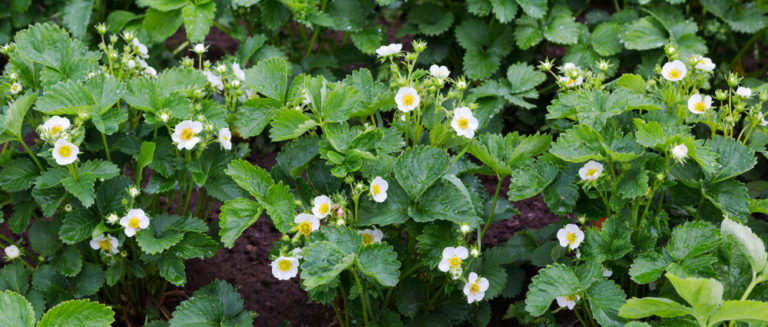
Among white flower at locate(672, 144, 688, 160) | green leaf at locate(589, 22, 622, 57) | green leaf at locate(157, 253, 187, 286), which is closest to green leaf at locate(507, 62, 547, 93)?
green leaf at locate(589, 22, 622, 57)

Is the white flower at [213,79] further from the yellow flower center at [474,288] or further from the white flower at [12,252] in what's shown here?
the yellow flower center at [474,288]

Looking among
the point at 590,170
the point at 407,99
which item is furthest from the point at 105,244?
the point at 590,170

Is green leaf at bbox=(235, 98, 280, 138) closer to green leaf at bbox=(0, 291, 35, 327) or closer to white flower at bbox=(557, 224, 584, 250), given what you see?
green leaf at bbox=(0, 291, 35, 327)

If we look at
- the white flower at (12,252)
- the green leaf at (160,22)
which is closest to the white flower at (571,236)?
the white flower at (12,252)

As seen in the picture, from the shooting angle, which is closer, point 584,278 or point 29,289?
point 584,278

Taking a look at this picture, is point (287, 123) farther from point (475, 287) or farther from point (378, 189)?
point (475, 287)

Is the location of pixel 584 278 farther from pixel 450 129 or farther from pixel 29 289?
pixel 29 289

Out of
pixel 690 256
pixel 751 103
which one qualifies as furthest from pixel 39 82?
pixel 751 103
